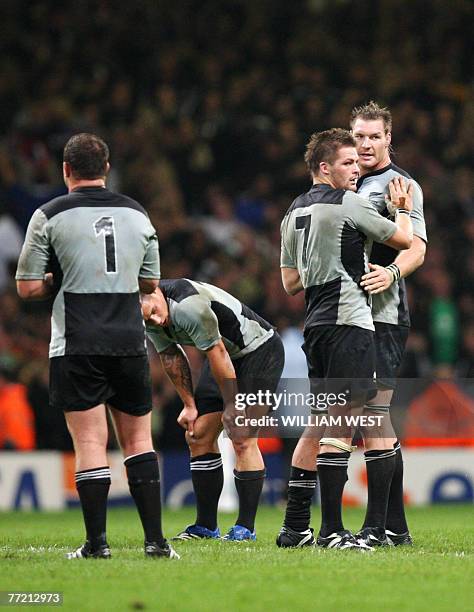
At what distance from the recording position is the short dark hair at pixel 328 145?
7.32 m

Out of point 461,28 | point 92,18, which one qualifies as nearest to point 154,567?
point 92,18

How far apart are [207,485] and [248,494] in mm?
280

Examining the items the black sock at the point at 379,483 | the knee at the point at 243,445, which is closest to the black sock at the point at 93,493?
the black sock at the point at 379,483

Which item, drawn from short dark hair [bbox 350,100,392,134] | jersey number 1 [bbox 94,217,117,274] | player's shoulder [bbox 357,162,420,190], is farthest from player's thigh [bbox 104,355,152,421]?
short dark hair [bbox 350,100,392,134]

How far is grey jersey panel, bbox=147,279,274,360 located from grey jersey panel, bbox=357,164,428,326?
3.35 ft

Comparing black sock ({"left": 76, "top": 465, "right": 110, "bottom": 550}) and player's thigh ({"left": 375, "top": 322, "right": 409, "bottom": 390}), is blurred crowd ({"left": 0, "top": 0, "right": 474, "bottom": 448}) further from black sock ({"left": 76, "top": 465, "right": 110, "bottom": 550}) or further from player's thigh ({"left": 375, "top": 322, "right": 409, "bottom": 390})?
black sock ({"left": 76, "top": 465, "right": 110, "bottom": 550})

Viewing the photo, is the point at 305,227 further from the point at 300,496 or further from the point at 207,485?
the point at 207,485

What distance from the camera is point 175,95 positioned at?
1762cm

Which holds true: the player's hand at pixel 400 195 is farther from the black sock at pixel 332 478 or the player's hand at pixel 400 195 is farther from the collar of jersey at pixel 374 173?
the black sock at pixel 332 478

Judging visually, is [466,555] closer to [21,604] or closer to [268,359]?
[268,359]

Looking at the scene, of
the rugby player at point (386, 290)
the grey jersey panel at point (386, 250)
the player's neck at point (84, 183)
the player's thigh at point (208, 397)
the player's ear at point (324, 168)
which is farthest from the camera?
the player's thigh at point (208, 397)

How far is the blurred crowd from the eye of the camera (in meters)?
15.8

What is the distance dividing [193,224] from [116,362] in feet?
32.0

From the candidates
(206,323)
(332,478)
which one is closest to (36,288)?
(206,323)
